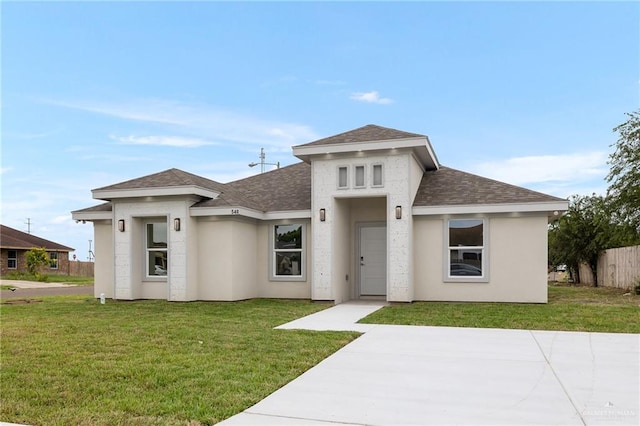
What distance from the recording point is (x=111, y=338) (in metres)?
7.55

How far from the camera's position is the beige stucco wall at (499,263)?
1215 cm

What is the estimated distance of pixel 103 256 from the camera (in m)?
14.9

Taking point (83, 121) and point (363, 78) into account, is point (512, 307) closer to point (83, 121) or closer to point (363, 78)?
point (363, 78)

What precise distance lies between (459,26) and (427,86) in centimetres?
278

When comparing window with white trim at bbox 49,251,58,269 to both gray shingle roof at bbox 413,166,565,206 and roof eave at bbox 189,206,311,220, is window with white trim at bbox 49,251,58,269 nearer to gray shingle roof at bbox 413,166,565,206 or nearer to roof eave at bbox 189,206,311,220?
roof eave at bbox 189,206,311,220

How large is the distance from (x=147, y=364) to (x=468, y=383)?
12.3ft

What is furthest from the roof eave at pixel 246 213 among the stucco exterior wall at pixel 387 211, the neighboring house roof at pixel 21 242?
the neighboring house roof at pixel 21 242

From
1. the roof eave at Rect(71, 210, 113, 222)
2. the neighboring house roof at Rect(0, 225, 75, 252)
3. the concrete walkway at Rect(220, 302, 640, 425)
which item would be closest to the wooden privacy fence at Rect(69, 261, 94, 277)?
the neighboring house roof at Rect(0, 225, 75, 252)

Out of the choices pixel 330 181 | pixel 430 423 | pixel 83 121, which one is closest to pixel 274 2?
pixel 330 181

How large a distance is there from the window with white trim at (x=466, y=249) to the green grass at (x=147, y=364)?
4823 millimetres

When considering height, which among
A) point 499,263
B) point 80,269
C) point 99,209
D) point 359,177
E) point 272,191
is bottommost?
point 80,269

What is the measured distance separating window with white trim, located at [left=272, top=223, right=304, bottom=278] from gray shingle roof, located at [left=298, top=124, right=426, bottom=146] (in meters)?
Answer: 2.78

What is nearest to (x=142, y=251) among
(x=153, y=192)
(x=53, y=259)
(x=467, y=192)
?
(x=153, y=192)

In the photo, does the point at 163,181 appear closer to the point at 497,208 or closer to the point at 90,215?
the point at 90,215
